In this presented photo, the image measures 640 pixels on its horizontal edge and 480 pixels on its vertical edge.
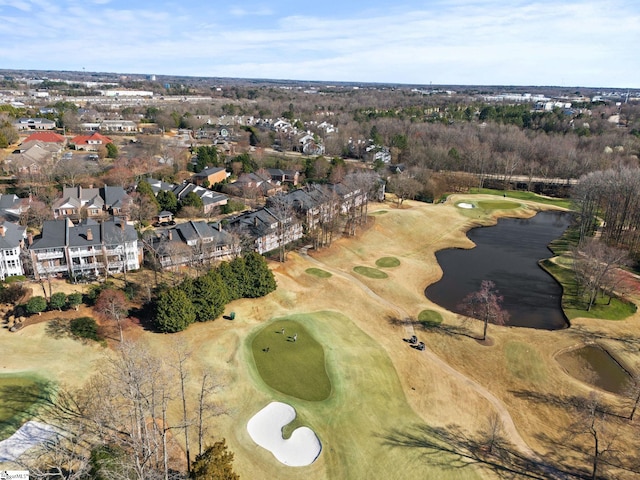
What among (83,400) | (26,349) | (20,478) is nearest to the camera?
(20,478)

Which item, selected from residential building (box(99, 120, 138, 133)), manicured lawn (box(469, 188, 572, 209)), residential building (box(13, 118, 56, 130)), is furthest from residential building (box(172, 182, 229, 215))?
residential building (box(13, 118, 56, 130))

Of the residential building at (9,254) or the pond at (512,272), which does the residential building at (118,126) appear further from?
the pond at (512,272)

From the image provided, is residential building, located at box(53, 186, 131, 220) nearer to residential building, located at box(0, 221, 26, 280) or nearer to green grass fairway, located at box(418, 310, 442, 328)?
residential building, located at box(0, 221, 26, 280)

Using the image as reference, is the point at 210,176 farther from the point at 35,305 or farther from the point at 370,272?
the point at 35,305

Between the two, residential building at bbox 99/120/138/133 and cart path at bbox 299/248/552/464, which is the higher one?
residential building at bbox 99/120/138/133

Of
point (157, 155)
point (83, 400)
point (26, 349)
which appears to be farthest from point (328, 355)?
point (157, 155)

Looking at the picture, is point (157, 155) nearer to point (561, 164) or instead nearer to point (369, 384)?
point (369, 384)
